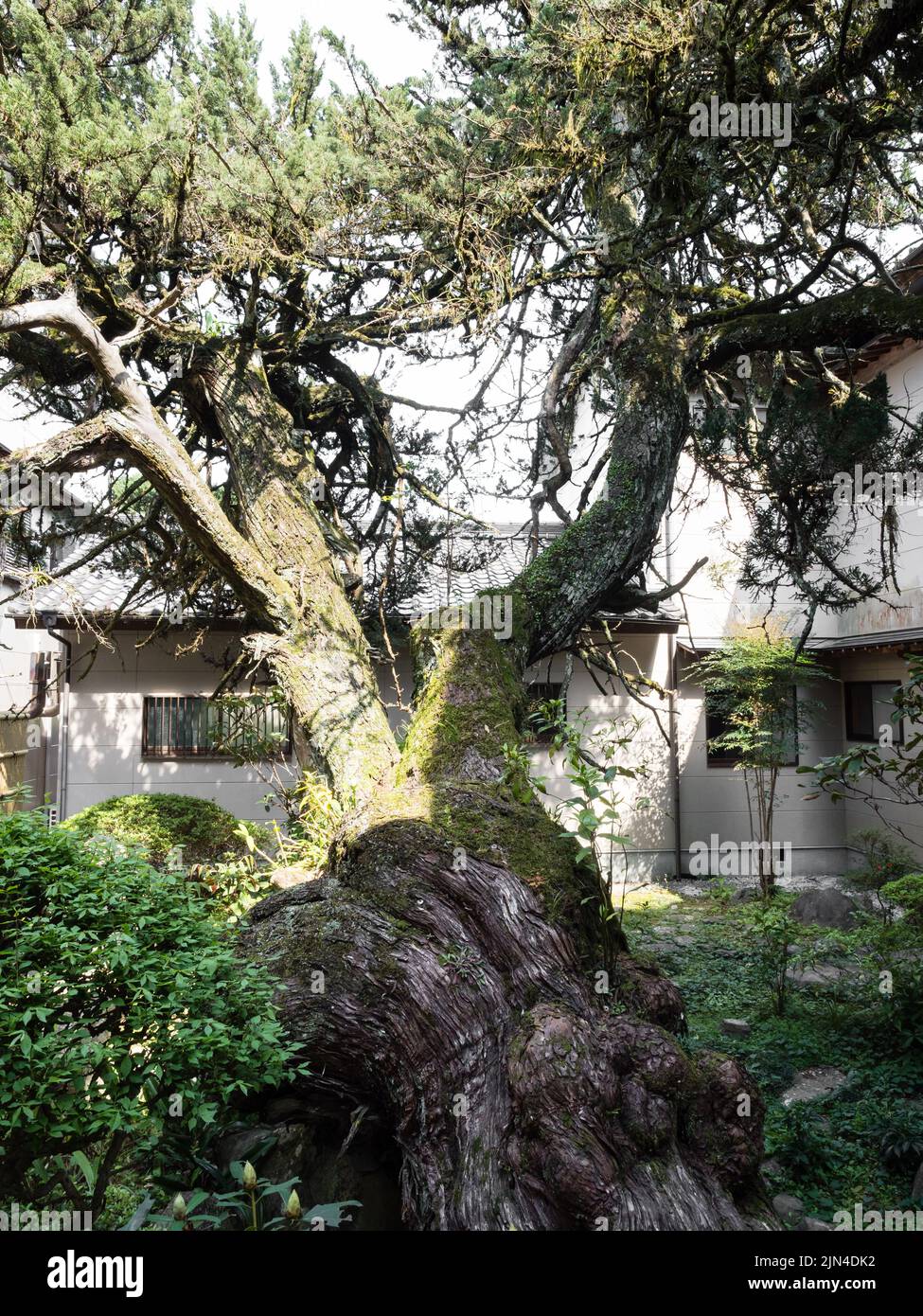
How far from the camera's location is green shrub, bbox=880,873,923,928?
612 centimetres

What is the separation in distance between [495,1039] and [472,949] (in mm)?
435

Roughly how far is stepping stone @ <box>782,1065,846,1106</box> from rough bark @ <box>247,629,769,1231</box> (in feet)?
6.54

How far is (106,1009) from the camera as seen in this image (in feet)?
9.46

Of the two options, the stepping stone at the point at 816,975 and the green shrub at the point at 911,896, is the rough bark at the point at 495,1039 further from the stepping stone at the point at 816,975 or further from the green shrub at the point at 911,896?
the stepping stone at the point at 816,975

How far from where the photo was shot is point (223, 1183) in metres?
3.24

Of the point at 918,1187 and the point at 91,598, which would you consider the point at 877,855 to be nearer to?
the point at 918,1187

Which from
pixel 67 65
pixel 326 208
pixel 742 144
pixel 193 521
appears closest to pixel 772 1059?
pixel 193 521

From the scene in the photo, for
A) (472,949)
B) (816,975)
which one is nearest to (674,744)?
(816,975)

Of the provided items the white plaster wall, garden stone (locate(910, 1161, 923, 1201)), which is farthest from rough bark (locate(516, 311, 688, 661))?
the white plaster wall

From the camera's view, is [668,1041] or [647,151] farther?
[647,151]

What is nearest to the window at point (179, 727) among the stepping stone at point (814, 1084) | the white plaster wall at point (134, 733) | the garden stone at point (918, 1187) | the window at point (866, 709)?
the white plaster wall at point (134, 733)
